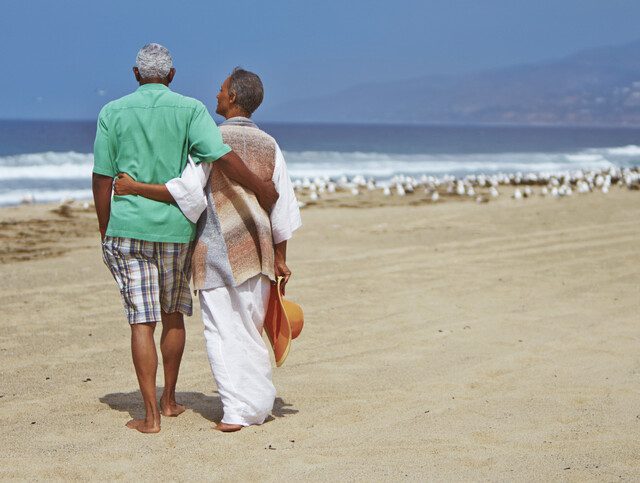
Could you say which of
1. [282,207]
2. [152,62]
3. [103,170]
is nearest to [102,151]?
[103,170]

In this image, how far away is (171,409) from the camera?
4512 millimetres

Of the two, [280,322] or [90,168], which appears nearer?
[280,322]

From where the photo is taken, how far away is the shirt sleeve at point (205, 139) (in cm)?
402

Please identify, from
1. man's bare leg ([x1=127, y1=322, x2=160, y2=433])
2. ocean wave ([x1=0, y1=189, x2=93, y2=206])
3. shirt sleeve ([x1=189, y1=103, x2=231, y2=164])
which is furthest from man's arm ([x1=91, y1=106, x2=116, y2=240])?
ocean wave ([x1=0, y1=189, x2=93, y2=206])

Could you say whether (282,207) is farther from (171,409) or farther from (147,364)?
(171,409)

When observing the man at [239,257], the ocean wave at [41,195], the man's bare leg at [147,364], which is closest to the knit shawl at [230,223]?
the man at [239,257]

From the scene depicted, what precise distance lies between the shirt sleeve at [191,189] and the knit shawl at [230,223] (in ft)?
0.31

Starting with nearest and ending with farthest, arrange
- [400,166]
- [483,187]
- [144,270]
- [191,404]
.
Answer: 1. [144,270]
2. [191,404]
3. [483,187]
4. [400,166]

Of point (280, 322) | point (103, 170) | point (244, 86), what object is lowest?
point (280, 322)

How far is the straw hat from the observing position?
14.4 ft

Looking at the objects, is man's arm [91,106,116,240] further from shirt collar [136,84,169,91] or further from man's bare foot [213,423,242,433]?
man's bare foot [213,423,242,433]

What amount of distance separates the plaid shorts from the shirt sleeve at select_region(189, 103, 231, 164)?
18.2 inches

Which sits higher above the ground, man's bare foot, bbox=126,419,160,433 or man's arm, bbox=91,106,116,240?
man's arm, bbox=91,106,116,240

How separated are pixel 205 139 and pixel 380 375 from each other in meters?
2.04
